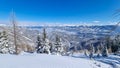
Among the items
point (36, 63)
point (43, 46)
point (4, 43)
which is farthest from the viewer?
point (43, 46)

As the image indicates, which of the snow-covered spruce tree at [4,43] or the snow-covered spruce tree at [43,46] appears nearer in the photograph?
the snow-covered spruce tree at [4,43]

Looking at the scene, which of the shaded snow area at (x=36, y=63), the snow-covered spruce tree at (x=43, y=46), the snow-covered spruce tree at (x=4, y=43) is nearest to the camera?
the shaded snow area at (x=36, y=63)

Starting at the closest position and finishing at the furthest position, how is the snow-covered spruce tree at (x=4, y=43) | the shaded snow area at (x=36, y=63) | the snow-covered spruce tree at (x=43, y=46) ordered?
the shaded snow area at (x=36, y=63) → the snow-covered spruce tree at (x=4, y=43) → the snow-covered spruce tree at (x=43, y=46)

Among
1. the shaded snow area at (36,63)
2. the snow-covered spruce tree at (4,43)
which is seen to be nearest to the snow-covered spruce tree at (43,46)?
the snow-covered spruce tree at (4,43)

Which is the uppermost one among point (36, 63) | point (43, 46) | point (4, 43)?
point (4, 43)

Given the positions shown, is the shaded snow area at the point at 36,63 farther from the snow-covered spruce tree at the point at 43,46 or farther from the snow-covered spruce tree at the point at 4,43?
the snow-covered spruce tree at the point at 43,46

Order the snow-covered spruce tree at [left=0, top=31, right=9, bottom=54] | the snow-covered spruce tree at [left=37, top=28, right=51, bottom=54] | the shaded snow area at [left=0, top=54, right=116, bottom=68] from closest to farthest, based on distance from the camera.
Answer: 1. the shaded snow area at [left=0, top=54, right=116, bottom=68]
2. the snow-covered spruce tree at [left=0, top=31, right=9, bottom=54]
3. the snow-covered spruce tree at [left=37, top=28, right=51, bottom=54]

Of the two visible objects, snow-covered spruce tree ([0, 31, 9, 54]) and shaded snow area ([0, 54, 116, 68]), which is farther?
snow-covered spruce tree ([0, 31, 9, 54])

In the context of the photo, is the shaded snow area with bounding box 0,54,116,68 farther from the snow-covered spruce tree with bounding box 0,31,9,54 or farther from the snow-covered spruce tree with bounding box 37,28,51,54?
the snow-covered spruce tree with bounding box 37,28,51,54

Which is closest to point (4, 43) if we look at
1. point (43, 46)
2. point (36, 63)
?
point (43, 46)

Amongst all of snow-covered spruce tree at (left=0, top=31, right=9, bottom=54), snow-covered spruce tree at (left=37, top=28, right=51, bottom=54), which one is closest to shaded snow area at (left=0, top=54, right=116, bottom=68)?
snow-covered spruce tree at (left=0, top=31, right=9, bottom=54)

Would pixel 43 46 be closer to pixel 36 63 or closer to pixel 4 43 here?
pixel 4 43

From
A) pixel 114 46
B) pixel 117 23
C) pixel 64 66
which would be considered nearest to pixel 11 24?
pixel 64 66

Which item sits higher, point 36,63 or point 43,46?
point 43,46
